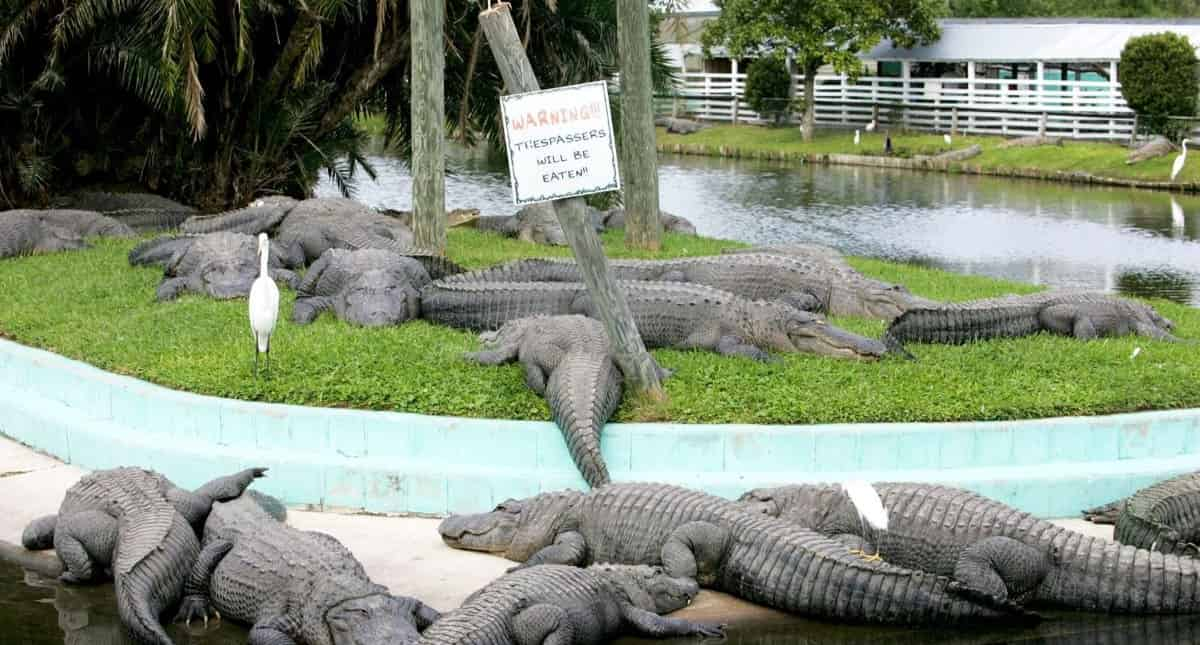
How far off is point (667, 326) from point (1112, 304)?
10.4ft

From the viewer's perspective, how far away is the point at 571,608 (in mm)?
6320

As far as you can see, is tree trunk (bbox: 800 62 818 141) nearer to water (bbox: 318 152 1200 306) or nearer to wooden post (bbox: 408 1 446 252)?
water (bbox: 318 152 1200 306)

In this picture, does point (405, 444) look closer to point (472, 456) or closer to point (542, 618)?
point (472, 456)

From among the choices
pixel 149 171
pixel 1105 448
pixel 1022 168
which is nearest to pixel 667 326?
pixel 1105 448

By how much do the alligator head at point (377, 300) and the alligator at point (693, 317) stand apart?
40 cm

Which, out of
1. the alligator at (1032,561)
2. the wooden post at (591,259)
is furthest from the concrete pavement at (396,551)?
the wooden post at (591,259)

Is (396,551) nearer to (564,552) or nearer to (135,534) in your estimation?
(564,552)

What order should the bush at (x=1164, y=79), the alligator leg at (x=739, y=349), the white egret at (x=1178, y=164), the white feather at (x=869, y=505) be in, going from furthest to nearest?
the bush at (x=1164, y=79) → the white egret at (x=1178, y=164) → the alligator leg at (x=739, y=349) → the white feather at (x=869, y=505)

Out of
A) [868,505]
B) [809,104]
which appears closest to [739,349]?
[868,505]

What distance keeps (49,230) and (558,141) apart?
Result: 26.4ft

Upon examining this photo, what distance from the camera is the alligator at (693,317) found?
392 inches

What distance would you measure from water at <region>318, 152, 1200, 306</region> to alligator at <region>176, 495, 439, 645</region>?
1229 centimetres

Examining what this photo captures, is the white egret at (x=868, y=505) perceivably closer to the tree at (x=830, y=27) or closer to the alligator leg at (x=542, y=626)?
the alligator leg at (x=542, y=626)

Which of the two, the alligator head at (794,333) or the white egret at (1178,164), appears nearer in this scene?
the alligator head at (794,333)
